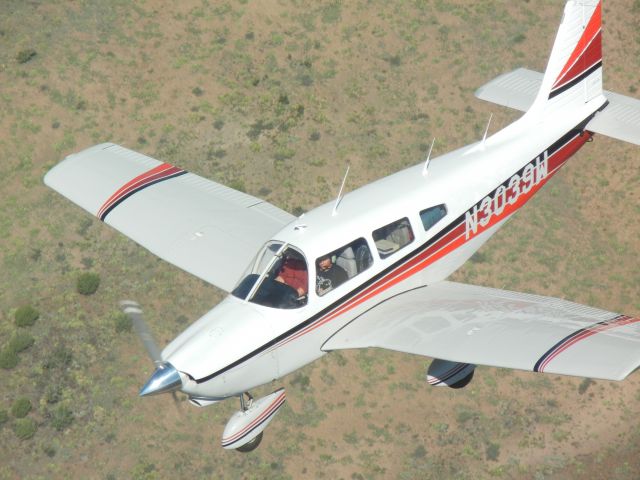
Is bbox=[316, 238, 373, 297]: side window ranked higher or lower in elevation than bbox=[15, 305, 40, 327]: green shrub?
higher

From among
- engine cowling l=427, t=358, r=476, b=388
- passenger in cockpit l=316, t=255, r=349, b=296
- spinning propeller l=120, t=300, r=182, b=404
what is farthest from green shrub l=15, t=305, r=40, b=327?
engine cowling l=427, t=358, r=476, b=388

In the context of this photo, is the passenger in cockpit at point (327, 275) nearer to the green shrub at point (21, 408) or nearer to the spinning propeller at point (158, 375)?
the spinning propeller at point (158, 375)

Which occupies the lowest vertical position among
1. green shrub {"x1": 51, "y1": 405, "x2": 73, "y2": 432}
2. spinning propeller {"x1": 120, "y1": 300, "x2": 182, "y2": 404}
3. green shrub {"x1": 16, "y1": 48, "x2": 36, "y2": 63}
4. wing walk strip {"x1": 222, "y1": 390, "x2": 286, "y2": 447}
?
green shrub {"x1": 51, "y1": 405, "x2": 73, "y2": 432}

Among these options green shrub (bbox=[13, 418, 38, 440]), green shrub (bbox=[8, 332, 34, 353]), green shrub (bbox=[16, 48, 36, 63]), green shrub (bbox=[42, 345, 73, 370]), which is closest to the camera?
green shrub (bbox=[13, 418, 38, 440])

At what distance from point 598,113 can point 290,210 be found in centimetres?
969

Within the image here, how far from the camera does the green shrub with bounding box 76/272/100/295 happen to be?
25.1 metres

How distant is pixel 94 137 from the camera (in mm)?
29422

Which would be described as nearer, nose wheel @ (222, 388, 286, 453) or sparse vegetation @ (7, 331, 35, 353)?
nose wheel @ (222, 388, 286, 453)

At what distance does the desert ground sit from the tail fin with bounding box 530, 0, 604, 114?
6.76 metres

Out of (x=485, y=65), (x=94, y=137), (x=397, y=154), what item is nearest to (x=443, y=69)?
(x=485, y=65)

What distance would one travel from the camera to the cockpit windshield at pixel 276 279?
16516 millimetres

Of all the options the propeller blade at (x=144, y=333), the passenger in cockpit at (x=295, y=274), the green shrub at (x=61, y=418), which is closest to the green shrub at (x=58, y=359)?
the green shrub at (x=61, y=418)

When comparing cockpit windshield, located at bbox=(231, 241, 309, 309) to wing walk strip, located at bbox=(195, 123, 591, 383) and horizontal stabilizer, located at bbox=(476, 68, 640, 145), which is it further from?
horizontal stabilizer, located at bbox=(476, 68, 640, 145)

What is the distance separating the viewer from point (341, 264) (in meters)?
17.2
